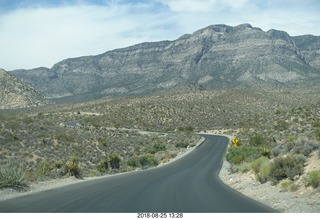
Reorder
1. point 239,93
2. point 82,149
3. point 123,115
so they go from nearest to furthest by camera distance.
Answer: point 82,149
point 123,115
point 239,93

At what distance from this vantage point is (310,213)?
13.3m

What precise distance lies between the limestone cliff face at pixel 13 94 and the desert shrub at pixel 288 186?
143045mm

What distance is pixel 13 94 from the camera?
157m

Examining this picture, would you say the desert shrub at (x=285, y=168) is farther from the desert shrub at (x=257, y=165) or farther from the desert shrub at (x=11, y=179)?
the desert shrub at (x=11, y=179)

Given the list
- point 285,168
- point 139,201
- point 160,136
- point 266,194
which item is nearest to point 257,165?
point 285,168

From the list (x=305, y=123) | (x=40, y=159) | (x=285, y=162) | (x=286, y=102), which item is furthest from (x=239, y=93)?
(x=285, y=162)

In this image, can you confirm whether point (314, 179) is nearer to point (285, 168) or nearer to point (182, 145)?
point (285, 168)

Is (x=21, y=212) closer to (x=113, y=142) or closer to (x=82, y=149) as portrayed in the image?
(x=82, y=149)

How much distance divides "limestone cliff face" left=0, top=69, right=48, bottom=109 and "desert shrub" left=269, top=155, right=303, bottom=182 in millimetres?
141552

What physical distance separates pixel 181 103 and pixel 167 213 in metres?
107

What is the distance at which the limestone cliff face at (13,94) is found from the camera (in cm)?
15275

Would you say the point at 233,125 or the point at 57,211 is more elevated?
the point at 57,211

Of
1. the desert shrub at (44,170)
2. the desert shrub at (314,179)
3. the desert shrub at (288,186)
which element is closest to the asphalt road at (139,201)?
the desert shrub at (288,186)

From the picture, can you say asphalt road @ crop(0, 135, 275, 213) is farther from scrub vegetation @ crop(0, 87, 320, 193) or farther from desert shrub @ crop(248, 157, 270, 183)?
scrub vegetation @ crop(0, 87, 320, 193)
